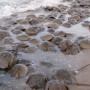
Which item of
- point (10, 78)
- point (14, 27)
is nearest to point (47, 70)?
point (10, 78)

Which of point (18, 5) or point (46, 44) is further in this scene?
point (18, 5)

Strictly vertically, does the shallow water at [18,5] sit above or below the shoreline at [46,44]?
below

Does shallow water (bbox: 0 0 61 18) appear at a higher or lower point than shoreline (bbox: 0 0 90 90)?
lower

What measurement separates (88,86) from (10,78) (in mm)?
1409

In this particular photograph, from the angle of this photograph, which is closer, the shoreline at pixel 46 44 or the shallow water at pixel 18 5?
the shoreline at pixel 46 44

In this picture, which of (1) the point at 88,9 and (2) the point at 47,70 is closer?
(2) the point at 47,70

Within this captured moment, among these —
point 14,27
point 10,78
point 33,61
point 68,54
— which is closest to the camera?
point 10,78

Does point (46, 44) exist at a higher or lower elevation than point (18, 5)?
higher

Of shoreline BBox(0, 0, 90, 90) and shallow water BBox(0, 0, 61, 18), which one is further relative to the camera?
shallow water BBox(0, 0, 61, 18)

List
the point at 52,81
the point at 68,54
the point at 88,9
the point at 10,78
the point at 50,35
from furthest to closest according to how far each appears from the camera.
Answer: the point at 88,9
the point at 50,35
the point at 68,54
the point at 10,78
the point at 52,81

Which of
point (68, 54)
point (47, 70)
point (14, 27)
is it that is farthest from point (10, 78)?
point (14, 27)

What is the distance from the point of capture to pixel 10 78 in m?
4.12

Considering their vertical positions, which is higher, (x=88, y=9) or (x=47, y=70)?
(x=47, y=70)

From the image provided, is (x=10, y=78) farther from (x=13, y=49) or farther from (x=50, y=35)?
(x=50, y=35)
